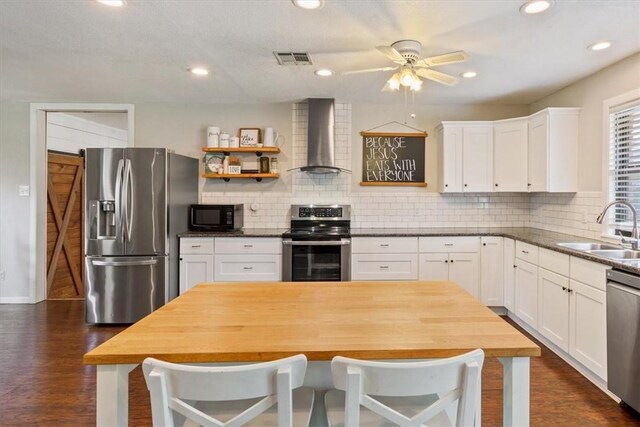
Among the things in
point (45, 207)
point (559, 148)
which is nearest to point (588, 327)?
point (559, 148)

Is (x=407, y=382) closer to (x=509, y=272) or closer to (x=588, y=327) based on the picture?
(x=588, y=327)

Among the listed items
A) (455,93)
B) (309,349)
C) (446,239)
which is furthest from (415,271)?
(309,349)

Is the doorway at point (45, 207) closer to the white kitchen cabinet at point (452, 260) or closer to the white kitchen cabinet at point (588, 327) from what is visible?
the white kitchen cabinet at point (452, 260)

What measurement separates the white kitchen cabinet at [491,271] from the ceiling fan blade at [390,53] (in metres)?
2.22

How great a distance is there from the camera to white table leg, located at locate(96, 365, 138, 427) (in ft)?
3.80

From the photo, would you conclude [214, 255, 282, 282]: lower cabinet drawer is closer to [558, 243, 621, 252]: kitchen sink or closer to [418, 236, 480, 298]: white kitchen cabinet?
[418, 236, 480, 298]: white kitchen cabinet

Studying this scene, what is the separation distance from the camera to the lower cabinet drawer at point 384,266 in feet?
13.0

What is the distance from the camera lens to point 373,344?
119cm

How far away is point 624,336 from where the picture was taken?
85.3 inches

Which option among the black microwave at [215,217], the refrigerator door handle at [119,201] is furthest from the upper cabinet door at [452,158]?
the refrigerator door handle at [119,201]

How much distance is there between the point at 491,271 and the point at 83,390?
3.72 meters

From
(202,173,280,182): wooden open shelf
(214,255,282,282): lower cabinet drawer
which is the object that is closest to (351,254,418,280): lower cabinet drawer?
(214,255,282,282): lower cabinet drawer

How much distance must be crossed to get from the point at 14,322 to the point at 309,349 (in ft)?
13.8

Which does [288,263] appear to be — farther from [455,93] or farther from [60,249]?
[60,249]
